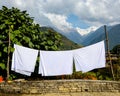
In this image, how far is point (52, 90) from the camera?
16609mm

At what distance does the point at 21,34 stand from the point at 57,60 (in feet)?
10.7

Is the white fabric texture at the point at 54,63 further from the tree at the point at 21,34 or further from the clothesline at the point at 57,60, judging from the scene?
the tree at the point at 21,34

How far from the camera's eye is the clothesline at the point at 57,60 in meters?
16.8

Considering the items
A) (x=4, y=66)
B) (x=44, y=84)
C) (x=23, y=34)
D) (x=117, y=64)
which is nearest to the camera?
(x=44, y=84)

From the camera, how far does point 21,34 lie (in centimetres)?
1903

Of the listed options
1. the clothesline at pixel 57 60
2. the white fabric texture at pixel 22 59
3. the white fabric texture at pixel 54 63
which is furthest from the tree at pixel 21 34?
the white fabric texture at pixel 54 63

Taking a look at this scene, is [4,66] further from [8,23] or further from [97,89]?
[97,89]

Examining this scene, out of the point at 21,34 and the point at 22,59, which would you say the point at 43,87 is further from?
the point at 21,34

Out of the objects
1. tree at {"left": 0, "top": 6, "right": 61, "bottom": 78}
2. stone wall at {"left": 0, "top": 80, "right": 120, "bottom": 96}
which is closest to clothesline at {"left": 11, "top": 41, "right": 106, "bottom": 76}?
stone wall at {"left": 0, "top": 80, "right": 120, "bottom": 96}

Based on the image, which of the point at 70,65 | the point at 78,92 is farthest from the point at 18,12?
the point at 78,92

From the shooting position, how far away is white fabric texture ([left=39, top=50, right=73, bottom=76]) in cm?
1694

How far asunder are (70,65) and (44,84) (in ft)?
5.65

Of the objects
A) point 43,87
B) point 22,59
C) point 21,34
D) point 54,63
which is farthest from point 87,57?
point 21,34

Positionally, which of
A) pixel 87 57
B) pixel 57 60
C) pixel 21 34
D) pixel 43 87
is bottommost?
pixel 43 87
